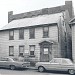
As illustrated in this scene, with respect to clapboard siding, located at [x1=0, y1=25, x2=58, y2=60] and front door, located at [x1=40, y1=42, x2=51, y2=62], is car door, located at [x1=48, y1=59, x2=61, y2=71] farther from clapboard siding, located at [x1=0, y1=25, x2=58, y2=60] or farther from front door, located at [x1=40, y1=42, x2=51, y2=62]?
clapboard siding, located at [x1=0, y1=25, x2=58, y2=60]

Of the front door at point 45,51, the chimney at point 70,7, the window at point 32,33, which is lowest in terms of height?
the front door at point 45,51

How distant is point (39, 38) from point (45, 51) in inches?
84.7

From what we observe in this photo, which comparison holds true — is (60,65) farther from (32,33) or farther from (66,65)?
(32,33)

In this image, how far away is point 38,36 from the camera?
96.7ft

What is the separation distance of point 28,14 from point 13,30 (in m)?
11.6

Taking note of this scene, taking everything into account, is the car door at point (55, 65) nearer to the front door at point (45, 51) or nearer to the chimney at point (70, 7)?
the front door at point (45, 51)

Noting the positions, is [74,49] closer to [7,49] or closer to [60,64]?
[60,64]

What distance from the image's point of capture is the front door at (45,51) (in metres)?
28.1

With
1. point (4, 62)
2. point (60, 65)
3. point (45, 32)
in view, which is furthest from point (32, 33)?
point (60, 65)

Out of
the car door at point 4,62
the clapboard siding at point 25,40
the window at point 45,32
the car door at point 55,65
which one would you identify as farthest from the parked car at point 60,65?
the window at point 45,32

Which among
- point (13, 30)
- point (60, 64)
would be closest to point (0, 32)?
point (13, 30)

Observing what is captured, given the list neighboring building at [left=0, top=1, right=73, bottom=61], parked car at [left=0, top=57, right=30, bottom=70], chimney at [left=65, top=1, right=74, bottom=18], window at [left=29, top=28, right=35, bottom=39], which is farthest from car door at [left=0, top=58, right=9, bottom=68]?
chimney at [left=65, top=1, right=74, bottom=18]

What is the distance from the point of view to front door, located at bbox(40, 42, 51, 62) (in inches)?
1107

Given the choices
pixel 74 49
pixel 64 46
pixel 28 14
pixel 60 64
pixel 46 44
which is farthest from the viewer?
pixel 28 14
